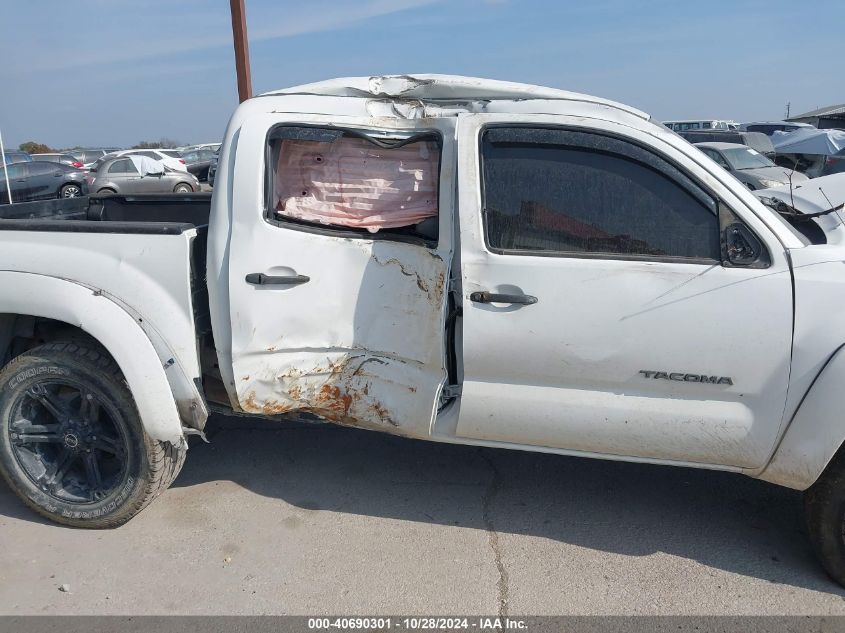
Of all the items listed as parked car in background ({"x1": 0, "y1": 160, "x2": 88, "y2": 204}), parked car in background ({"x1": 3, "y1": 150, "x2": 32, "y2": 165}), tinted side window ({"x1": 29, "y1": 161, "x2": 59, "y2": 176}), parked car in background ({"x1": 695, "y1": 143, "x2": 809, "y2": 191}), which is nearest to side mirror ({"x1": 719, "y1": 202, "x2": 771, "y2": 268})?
parked car in background ({"x1": 695, "y1": 143, "x2": 809, "y2": 191})

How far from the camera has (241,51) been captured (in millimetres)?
8672

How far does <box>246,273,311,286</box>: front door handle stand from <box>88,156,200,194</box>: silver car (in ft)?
60.1

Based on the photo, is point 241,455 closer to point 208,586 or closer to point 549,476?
point 208,586

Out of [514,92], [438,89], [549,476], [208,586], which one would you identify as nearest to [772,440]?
[549,476]

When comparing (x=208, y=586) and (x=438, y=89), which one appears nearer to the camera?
(x=208, y=586)

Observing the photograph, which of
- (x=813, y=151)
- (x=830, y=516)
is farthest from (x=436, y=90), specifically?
(x=813, y=151)

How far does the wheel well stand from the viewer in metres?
3.62

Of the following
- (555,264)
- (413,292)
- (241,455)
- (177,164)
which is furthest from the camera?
(177,164)

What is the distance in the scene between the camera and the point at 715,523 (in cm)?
355

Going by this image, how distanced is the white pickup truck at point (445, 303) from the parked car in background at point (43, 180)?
19.6 meters

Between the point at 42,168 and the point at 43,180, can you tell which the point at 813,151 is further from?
the point at 42,168

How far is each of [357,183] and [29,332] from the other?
188cm

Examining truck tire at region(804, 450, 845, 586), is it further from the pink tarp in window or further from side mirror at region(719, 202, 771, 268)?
the pink tarp in window

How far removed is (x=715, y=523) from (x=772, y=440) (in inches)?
32.0
